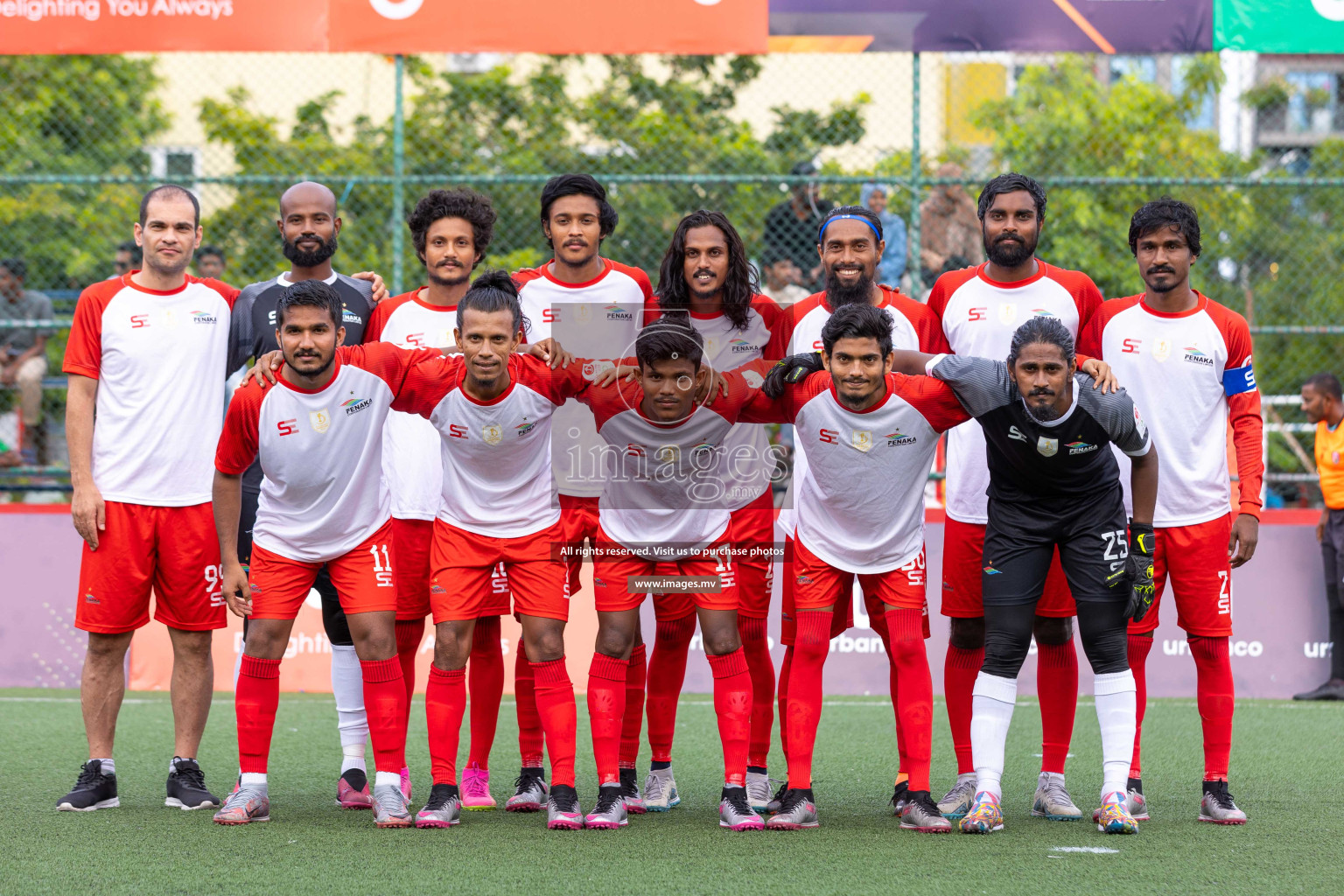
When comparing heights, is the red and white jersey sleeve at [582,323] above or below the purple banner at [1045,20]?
below

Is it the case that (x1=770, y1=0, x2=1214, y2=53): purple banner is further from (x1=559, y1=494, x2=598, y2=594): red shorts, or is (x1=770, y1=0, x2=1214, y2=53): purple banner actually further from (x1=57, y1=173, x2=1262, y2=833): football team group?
(x1=559, y1=494, x2=598, y2=594): red shorts

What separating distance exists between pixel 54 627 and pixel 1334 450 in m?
8.75

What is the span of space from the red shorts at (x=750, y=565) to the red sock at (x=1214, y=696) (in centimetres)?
169

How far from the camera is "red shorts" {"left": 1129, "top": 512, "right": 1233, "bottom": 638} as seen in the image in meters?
5.32

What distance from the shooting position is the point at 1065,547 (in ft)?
16.7

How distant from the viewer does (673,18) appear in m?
9.15

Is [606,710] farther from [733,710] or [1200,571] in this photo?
[1200,571]

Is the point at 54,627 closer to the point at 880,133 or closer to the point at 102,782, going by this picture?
the point at 102,782

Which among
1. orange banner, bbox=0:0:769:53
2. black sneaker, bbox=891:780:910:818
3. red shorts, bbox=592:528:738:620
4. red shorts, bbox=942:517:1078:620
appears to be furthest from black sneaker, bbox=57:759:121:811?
orange banner, bbox=0:0:769:53

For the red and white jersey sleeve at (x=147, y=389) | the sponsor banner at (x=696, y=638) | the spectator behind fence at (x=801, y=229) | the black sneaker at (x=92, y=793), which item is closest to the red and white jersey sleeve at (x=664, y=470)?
the red and white jersey sleeve at (x=147, y=389)

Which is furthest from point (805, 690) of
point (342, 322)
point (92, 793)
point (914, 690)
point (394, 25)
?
point (394, 25)

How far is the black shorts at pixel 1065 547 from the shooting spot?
16.5 ft

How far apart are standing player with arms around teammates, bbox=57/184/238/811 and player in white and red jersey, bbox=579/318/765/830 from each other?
5.29ft

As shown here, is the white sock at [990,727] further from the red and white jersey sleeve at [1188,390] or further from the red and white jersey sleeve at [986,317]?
the red and white jersey sleeve at [1188,390]
